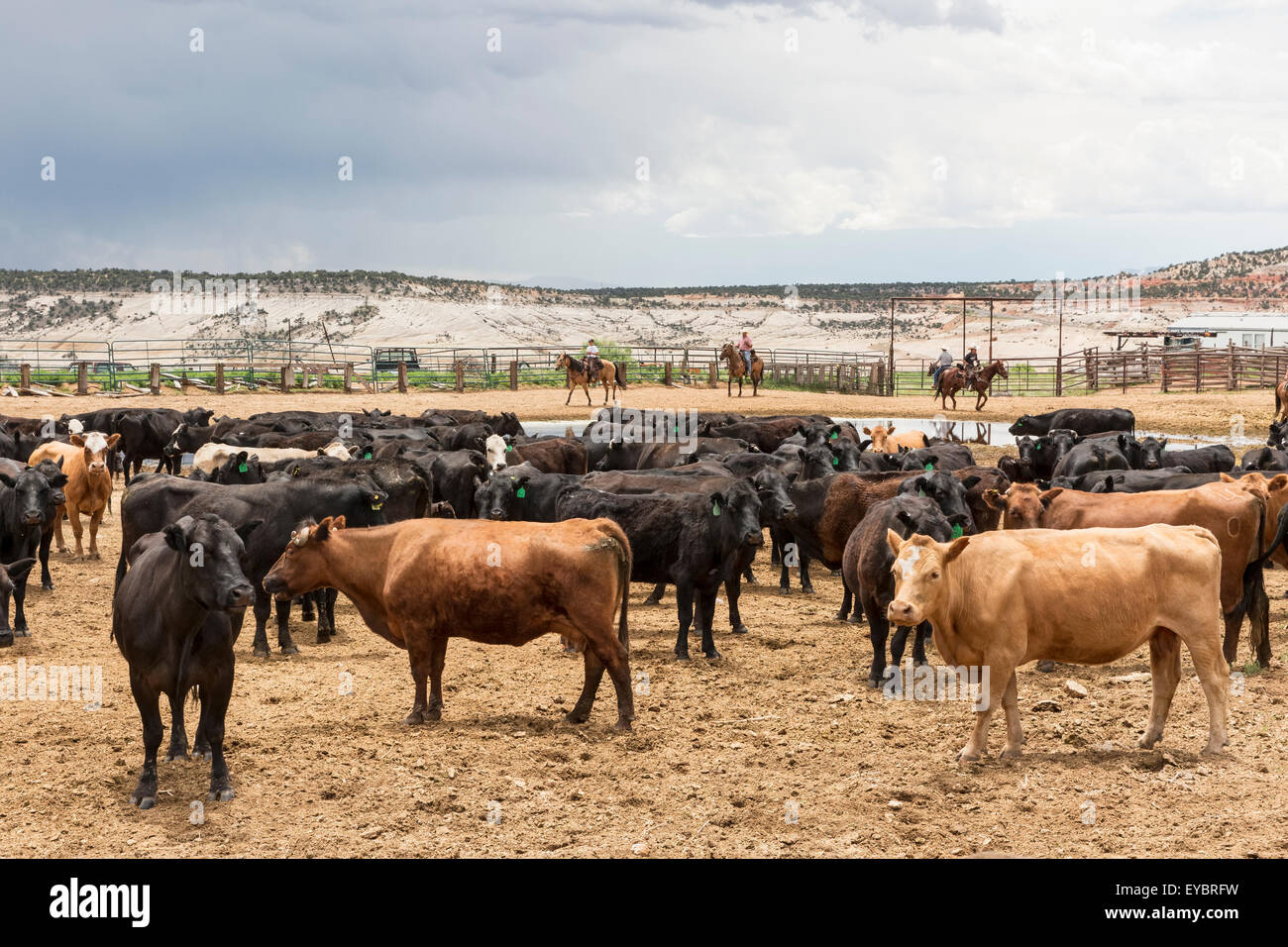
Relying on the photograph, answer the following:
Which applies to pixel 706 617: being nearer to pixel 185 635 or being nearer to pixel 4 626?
pixel 185 635

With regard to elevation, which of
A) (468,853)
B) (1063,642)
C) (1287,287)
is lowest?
(468,853)

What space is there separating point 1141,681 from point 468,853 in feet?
16.1

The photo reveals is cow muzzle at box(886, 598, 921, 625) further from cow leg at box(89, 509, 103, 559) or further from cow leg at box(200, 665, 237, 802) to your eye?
cow leg at box(89, 509, 103, 559)

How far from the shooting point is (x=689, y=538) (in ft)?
30.8

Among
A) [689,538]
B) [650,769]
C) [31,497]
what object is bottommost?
[650,769]

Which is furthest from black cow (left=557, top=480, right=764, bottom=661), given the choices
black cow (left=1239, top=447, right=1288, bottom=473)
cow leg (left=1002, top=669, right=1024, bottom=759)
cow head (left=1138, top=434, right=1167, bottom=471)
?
cow head (left=1138, top=434, right=1167, bottom=471)

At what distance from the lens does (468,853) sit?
555 cm

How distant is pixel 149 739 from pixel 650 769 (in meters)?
2.58

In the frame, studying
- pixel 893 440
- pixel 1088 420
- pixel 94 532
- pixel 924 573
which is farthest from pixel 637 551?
pixel 1088 420

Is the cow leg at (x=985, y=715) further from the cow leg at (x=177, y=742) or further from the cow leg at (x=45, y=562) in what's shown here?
the cow leg at (x=45, y=562)

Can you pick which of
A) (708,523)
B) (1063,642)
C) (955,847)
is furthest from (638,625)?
(955,847)

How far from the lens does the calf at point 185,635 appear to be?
19.6ft

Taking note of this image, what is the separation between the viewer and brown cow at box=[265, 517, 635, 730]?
7.34 metres

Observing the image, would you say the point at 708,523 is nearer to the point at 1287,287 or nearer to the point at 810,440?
the point at 810,440
